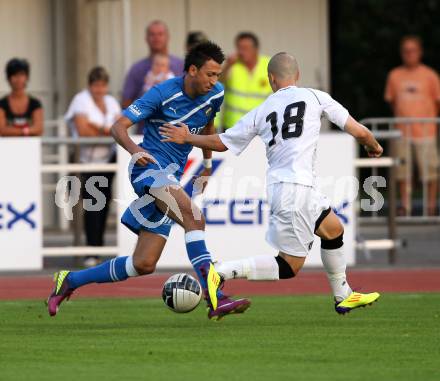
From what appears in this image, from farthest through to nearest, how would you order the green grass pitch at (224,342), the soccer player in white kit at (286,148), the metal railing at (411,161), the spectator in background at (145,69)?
the metal railing at (411,161) < the spectator in background at (145,69) < the soccer player in white kit at (286,148) < the green grass pitch at (224,342)

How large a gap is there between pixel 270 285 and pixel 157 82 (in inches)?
126

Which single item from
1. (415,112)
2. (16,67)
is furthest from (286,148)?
(415,112)

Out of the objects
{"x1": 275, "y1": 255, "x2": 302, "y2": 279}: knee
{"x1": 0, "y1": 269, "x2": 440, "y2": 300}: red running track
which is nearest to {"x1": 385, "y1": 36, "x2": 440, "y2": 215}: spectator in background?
{"x1": 0, "y1": 269, "x2": 440, "y2": 300}: red running track

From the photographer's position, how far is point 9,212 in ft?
49.1

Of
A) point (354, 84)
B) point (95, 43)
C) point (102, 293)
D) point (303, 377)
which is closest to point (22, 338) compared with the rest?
point (303, 377)

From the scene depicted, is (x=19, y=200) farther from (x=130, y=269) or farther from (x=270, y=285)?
(x=130, y=269)

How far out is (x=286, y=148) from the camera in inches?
411

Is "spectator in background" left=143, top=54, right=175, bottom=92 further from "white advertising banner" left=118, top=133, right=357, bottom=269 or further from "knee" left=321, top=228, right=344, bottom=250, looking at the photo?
"knee" left=321, top=228, right=344, bottom=250

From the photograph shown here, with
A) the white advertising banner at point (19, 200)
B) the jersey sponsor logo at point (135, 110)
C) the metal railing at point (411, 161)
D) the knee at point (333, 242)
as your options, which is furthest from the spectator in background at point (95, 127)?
the knee at point (333, 242)

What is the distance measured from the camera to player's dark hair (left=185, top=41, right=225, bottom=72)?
34.7 ft

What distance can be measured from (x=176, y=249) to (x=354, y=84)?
76.1 ft

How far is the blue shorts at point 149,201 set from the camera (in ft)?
34.9

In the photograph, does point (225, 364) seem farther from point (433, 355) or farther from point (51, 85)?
point (51, 85)

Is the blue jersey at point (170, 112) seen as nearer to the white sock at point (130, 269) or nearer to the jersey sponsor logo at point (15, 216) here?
the white sock at point (130, 269)
